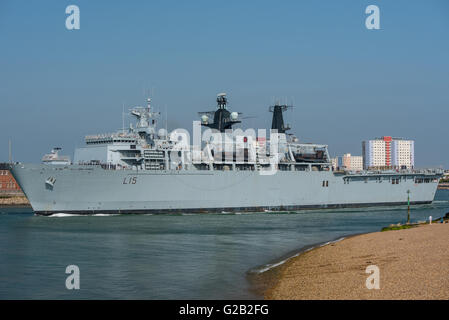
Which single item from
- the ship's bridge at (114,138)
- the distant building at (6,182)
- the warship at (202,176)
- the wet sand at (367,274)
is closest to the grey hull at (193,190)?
the warship at (202,176)

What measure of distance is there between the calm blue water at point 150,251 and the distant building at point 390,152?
32458mm

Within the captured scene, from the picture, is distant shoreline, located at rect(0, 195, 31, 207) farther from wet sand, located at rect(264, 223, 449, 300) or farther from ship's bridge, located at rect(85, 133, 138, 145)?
wet sand, located at rect(264, 223, 449, 300)

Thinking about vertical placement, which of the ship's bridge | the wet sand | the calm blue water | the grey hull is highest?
the ship's bridge

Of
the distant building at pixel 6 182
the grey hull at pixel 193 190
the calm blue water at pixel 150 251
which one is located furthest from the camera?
the distant building at pixel 6 182

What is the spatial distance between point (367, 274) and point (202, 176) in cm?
2338

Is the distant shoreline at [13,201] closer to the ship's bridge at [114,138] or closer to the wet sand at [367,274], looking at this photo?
the ship's bridge at [114,138]

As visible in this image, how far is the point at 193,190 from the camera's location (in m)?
35.6

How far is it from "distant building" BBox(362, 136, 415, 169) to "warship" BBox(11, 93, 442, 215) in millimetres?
16714

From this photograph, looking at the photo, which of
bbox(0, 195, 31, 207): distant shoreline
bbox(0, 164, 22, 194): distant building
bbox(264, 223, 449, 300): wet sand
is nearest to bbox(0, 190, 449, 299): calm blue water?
bbox(264, 223, 449, 300): wet sand

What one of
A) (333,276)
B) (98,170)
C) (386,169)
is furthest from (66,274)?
(386,169)

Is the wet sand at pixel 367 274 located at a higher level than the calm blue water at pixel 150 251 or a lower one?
higher

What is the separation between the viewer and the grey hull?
102ft

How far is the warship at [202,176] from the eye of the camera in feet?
103
